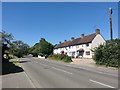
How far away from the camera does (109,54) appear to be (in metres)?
33.0

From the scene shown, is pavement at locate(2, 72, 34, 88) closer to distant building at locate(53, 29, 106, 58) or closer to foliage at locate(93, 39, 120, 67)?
foliage at locate(93, 39, 120, 67)

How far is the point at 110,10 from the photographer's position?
35438 mm

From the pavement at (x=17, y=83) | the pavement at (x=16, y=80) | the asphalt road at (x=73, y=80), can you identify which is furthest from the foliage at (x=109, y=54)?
the pavement at (x=17, y=83)

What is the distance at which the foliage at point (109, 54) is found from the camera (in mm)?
31372

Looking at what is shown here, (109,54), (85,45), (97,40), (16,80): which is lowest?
(16,80)

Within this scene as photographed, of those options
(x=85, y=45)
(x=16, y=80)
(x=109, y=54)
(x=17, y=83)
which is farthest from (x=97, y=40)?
(x=17, y=83)

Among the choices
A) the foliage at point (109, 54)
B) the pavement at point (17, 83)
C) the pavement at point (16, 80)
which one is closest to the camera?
the pavement at point (17, 83)

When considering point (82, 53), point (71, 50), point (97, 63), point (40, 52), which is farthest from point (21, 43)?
point (97, 63)

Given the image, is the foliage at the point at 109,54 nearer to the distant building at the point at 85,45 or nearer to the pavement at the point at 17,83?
the pavement at the point at 17,83

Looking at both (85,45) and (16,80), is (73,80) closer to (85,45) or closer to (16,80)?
(16,80)

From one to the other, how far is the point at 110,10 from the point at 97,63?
8.30 metres

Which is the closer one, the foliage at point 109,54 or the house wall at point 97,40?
the foliage at point 109,54

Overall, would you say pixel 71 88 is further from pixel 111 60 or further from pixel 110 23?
pixel 110 23

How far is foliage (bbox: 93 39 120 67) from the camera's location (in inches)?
1235
